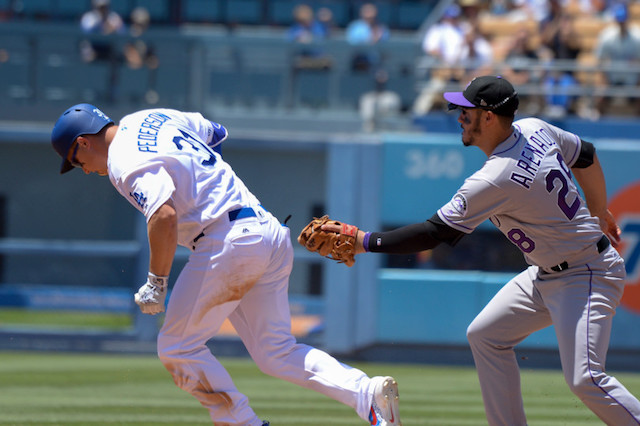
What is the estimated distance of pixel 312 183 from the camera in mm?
11930

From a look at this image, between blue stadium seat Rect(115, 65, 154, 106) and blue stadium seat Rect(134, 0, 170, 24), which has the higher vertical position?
blue stadium seat Rect(134, 0, 170, 24)

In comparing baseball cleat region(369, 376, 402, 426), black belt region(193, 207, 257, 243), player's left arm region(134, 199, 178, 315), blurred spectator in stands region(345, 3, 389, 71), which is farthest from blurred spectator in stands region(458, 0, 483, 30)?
player's left arm region(134, 199, 178, 315)

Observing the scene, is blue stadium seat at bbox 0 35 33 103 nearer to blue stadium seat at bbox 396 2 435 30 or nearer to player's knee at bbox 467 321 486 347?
blue stadium seat at bbox 396 2 435 30

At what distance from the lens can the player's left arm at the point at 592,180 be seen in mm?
5258

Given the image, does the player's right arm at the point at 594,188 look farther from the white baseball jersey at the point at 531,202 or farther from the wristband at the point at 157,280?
the wristband at the point at 157,280

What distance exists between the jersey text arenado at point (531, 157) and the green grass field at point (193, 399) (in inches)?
95.4

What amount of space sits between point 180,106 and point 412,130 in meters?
→ 3.24

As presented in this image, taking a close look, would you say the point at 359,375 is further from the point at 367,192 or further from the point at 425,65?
the point at 425,65

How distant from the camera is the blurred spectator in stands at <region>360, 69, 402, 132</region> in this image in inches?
515

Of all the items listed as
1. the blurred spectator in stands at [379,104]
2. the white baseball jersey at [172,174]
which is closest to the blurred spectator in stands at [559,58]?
the blurred spectator in stands at [379,104]

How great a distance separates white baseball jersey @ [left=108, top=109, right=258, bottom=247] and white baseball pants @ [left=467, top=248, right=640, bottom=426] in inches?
59.1

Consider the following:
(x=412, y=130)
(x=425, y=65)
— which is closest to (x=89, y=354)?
(x=412, y=130)

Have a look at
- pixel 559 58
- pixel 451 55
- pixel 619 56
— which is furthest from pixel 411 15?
pixel 619 56

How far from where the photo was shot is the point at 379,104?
13141mm
